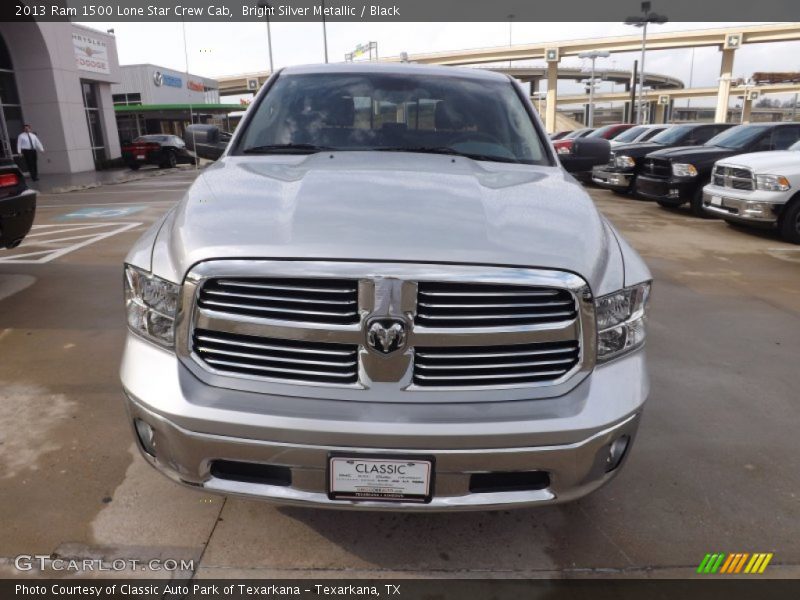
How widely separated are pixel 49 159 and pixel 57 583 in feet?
67.4

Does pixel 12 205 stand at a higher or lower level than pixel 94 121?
lower

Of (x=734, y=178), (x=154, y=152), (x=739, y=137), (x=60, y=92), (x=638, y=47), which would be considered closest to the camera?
(x=734, y=178)

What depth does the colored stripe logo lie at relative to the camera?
7.59ft

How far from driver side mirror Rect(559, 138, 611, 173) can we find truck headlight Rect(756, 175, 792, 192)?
5.89m

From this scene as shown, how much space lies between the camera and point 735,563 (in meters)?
2.35

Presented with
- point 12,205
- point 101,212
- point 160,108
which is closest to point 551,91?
point 160,108

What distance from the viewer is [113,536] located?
2406mm

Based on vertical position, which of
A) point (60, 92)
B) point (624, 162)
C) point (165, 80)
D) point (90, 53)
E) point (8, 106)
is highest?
point (90, 53)

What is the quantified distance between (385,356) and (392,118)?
1787mm

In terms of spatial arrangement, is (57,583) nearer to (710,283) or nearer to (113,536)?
(113,536)

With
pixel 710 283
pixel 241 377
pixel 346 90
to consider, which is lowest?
pixel 710 283

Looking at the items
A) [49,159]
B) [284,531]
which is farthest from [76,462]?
[49,159]

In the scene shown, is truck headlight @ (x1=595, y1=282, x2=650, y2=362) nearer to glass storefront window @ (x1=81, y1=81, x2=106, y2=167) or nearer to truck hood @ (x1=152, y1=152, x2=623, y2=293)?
truck hood @ (x1=152, y1=152, x2=623, y2=293)

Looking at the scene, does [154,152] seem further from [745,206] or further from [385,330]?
[385,330]
